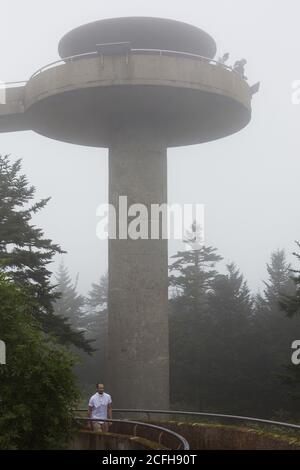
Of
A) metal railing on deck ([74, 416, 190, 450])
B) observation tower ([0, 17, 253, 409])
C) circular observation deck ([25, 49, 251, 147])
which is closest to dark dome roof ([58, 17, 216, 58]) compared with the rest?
observation tower ([0, 17, 253, 409])

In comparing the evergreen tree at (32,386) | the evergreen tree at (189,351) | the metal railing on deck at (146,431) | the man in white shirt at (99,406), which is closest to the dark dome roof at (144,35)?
the man in white shirt at (99,406)

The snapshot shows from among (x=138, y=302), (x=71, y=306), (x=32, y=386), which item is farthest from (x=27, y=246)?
(x=71, y=306)

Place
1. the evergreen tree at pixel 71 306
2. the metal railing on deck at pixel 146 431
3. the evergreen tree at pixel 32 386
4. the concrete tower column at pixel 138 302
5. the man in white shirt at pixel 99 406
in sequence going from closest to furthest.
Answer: the evergreen tree at pixel 32 386, the metal railing on deck at pixel 146 431, the man in white shirt at pixel 99 406, the concrete tower column at pixel 138 302, the evergreen tree at pixel 71 306

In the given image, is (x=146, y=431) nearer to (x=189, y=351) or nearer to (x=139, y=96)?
(x=139, y=96)

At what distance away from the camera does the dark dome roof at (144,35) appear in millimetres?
24141

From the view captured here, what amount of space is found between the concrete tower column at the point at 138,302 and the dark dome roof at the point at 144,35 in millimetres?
4247

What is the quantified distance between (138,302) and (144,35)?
991 cm

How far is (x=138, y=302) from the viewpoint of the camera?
23.0 meters

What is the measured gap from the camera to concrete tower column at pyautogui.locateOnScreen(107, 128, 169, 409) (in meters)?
22.8

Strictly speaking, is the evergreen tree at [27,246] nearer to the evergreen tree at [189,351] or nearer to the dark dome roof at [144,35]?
the dark dome roof at [144,35]

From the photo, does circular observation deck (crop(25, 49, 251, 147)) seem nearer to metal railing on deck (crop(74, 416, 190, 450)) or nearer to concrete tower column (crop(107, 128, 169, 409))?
concrete tower column (crop(107, 128, 169, 409))

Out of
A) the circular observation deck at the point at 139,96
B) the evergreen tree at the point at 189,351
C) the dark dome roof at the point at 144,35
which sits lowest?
the evergreen tree at the point at 189,351

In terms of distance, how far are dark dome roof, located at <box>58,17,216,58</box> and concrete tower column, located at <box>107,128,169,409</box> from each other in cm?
425

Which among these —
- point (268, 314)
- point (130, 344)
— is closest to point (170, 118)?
point (130, 344)
